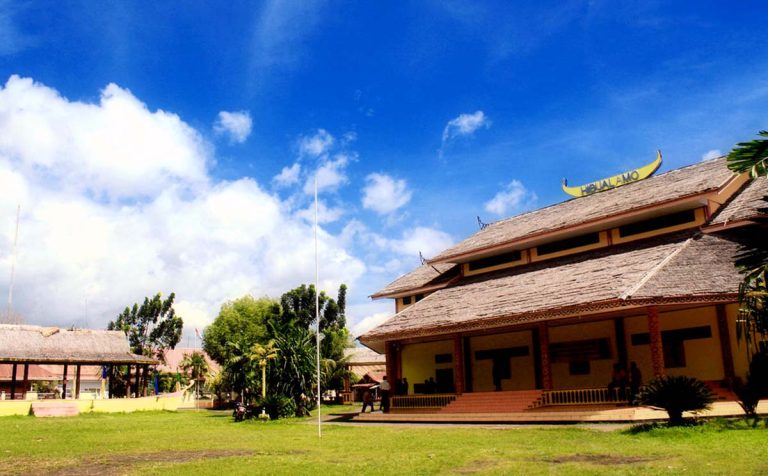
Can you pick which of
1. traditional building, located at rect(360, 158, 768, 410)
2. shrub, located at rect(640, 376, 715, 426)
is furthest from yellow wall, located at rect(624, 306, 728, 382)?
shrub, located at rect(640, 376, 715, 426)

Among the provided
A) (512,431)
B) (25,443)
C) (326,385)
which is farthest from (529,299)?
(326,385)

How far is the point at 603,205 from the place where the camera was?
29516 mm

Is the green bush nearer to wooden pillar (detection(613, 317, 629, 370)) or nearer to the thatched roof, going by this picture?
wooden pillar (detection(613, 317, 629, 370))

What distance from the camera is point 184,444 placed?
17.7 m

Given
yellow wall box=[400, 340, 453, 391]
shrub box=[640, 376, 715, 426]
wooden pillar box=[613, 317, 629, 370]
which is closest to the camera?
shrub box=[640, 376, 715, 426]

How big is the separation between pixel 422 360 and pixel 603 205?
1296 cm

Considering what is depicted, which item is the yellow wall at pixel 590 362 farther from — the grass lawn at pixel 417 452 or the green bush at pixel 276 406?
the green bush at pixel 276 406

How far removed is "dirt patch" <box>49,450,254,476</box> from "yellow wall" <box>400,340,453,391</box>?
2028 cm

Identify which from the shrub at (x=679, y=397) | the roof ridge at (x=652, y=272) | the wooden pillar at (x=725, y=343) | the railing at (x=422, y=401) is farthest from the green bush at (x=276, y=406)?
the wooden pillar at (x=725, y=343)

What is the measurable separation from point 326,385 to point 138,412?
13.2m

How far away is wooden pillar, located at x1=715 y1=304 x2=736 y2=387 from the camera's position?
2227cm

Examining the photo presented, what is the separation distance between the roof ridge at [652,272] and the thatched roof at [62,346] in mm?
33413

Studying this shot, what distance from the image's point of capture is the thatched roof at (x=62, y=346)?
39062 millimetres

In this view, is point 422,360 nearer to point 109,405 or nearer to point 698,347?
point 698,347
